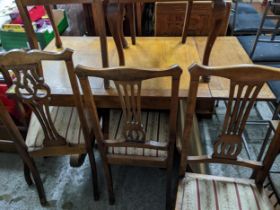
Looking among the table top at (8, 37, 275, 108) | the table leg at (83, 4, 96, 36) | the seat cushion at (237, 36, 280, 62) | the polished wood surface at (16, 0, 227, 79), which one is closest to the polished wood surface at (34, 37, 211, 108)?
the table top at (8, 37, 275, 108)

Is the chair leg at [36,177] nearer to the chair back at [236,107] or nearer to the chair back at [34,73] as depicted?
the chair back at [34,73]

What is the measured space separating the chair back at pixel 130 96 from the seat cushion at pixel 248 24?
4.35 ft

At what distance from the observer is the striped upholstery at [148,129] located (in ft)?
3.94

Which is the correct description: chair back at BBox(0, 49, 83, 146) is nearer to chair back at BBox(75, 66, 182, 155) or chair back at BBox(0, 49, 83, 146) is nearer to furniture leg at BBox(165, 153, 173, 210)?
chair back at BBox(75, 66, 182, 155)

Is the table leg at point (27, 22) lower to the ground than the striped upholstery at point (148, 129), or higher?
higher

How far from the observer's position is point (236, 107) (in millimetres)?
886

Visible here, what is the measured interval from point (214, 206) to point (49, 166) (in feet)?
3.92

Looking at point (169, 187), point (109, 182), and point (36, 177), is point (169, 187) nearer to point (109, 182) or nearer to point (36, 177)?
point (109, 182)

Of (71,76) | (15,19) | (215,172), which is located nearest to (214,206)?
(215,172)

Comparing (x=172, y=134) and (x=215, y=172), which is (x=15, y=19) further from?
(x=215, y=172)

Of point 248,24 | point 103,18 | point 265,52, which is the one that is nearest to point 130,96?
point 103,18

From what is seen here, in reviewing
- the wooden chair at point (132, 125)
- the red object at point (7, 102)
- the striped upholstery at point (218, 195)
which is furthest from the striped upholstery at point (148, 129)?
the red object at point (7, 102)

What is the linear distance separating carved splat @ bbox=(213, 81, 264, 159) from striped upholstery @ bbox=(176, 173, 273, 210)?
0.14 m

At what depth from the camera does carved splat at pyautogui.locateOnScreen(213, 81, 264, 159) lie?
868 millimetres
